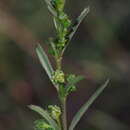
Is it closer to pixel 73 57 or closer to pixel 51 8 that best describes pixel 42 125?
pixel 51 8

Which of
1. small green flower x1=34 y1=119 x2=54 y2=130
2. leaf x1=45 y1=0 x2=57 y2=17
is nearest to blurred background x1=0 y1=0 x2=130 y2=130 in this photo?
small green flower x1=34 y1=119 x2=54 y2=130

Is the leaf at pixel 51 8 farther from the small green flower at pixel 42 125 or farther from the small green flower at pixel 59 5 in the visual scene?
the small green flower at pixel 42 125

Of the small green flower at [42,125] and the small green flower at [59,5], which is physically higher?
the small green flower at [59,5]

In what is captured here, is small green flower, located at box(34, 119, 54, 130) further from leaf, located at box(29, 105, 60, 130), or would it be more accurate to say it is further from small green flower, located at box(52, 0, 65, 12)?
small green flower, located at box(52, 0, 65, 12)

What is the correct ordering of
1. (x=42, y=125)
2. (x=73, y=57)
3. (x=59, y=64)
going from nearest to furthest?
(x=59, y=64), (x=42, y=125), (x=73, y=57)

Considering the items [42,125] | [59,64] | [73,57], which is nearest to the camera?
[59,64]

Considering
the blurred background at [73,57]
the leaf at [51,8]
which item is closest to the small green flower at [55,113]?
the leaf at [51,8]

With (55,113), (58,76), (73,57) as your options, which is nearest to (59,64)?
(58,76)

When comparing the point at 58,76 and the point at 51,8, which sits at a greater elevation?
the point at 51,8

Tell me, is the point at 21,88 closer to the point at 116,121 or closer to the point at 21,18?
the point at 21,18
